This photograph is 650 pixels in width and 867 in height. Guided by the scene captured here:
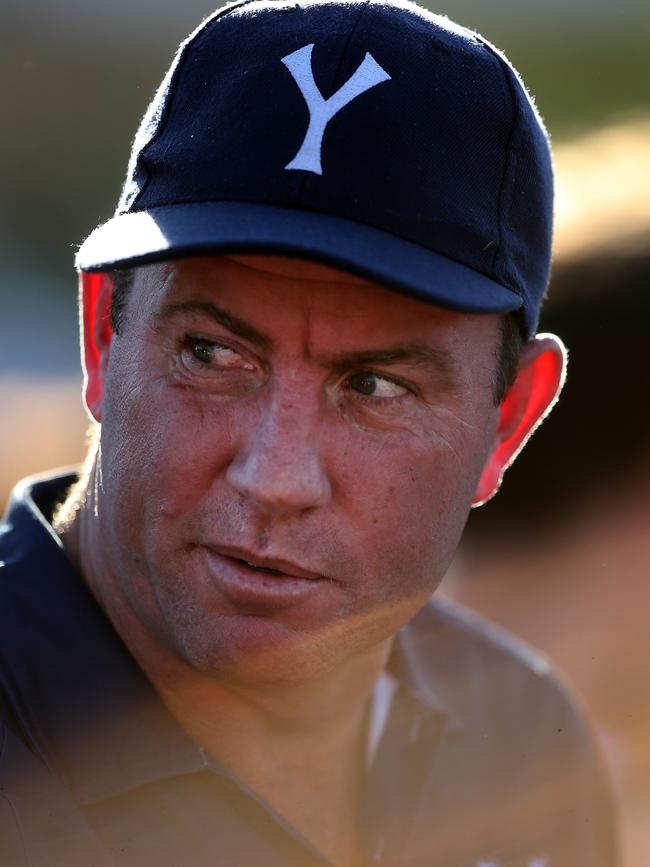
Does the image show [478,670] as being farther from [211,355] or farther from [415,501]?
[211,355]

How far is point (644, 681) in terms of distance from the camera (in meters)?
4.16

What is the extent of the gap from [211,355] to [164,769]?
2.59 ft

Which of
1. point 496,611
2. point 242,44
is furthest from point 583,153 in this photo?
point 242,44

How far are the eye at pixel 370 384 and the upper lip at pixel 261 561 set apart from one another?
354mm

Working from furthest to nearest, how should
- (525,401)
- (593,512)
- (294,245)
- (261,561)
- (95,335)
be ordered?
1. (593,512)
2. (525,401)
3. (95,335)
4. (261,561)
5. (294,245)

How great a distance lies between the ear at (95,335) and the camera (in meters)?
2.61

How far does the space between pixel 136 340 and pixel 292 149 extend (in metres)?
0.49

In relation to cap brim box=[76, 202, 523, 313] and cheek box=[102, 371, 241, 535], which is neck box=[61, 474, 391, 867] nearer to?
cheek box=[102, 371, 241, 535]

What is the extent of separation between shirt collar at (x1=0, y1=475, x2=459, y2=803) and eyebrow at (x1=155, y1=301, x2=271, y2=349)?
22.3 inches

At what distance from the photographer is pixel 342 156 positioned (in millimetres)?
2248

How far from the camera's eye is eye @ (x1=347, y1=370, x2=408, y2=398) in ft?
7.68

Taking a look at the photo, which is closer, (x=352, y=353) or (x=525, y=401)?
(x=352, y=353)

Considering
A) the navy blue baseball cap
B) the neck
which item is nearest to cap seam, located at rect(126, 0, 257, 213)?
the navy blue baseball cap

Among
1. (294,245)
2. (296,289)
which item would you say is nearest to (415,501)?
(296,289)
